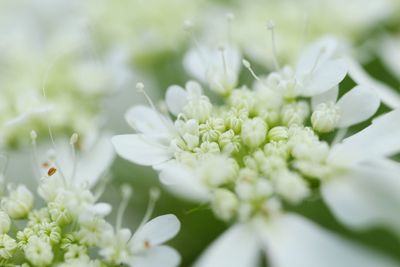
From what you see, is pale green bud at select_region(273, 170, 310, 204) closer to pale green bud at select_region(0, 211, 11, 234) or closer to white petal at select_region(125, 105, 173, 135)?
white petal at select_region(125, 105, 173, 135)

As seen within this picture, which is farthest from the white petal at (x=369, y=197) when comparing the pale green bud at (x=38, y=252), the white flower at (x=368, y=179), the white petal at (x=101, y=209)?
the pale green bud at (x=38, y=252)

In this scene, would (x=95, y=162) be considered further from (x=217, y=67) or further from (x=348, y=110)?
(x=348, y=110)

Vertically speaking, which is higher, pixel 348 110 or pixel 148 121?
pixel 148 121

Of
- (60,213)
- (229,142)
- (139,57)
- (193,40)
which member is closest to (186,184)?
(229,142)

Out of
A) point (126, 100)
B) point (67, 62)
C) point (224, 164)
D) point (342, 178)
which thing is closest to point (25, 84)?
point (67, 62)

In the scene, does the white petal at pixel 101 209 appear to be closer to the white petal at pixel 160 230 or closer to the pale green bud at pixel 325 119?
the white petal at pixel 160 230

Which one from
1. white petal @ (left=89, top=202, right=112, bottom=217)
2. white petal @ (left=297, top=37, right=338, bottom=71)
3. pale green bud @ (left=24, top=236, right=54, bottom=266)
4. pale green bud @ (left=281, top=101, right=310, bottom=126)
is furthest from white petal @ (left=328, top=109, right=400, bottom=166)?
pale green bud @ (left=24, top=236, right=54, bottom=266)
